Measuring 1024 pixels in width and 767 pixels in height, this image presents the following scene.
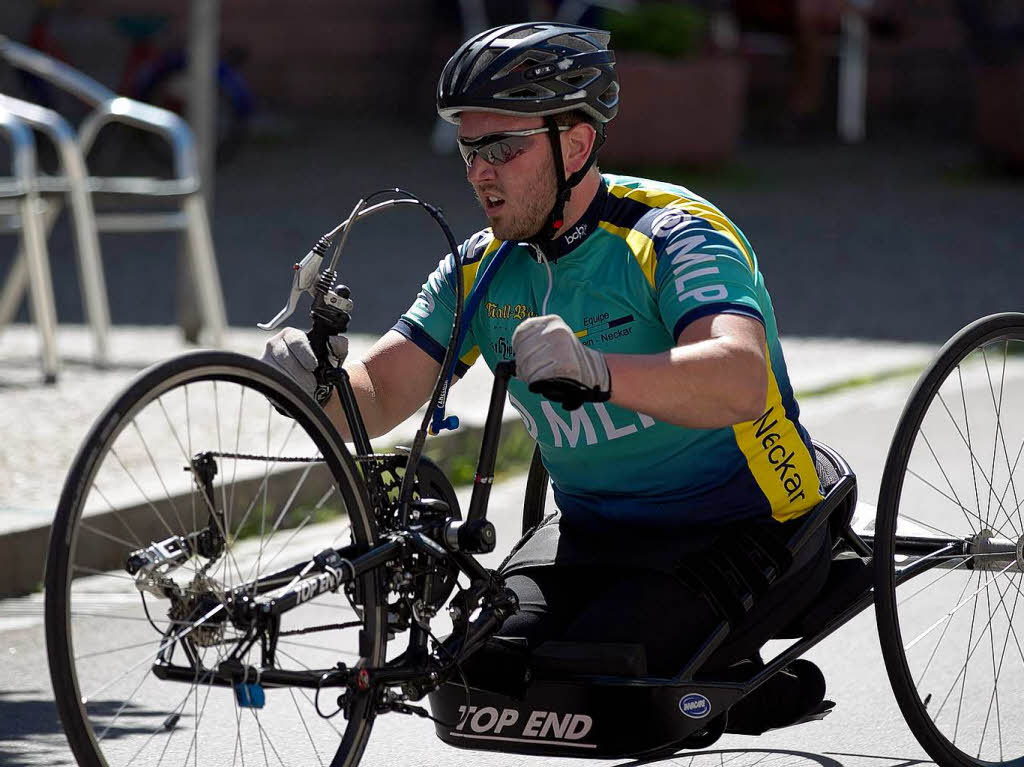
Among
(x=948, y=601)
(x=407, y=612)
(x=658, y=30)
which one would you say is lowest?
(x=407, y=612)

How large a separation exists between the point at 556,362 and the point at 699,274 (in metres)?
0.50

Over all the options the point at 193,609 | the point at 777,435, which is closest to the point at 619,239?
the point at 777,435

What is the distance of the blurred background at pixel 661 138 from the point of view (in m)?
10.6

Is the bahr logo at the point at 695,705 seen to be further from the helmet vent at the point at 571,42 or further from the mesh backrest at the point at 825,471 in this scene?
the helmet vent at the point at 571,42

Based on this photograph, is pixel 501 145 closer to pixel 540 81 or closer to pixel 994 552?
pixel 540 81

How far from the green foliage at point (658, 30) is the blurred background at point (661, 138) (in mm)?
20

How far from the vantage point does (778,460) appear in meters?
3.73

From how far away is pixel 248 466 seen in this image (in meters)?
6.18

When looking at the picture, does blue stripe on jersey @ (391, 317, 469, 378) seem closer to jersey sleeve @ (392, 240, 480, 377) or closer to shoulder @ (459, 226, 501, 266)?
jersey sleeve @ (392, 240, 480, 377)

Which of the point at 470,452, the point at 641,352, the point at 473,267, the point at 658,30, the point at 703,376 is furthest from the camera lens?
the point at 658,30

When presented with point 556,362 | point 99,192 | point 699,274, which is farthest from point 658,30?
point 556,362

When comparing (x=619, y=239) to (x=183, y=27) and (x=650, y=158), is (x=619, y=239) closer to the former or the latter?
(x=650, y=158)

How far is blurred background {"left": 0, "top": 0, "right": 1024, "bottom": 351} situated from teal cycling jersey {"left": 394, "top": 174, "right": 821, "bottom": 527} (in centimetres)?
507

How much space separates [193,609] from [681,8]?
11.6 meters
